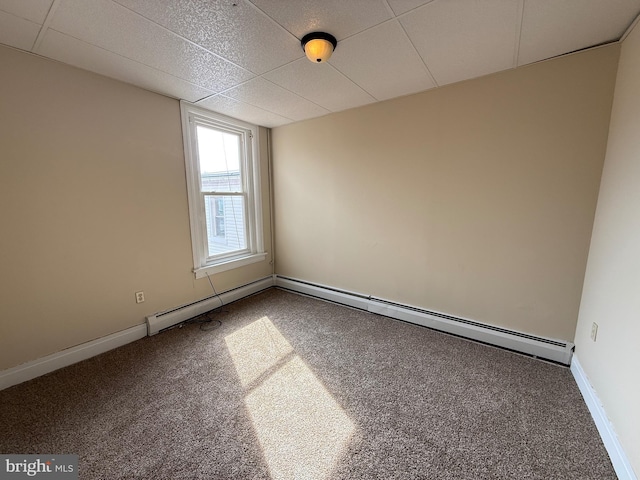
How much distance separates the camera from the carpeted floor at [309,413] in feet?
4.36

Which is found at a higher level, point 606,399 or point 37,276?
point 37,276

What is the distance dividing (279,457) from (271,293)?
8.12 feet

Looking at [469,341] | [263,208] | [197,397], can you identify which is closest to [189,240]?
[263,208]

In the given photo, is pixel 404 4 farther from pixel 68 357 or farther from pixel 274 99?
pixel 68 357

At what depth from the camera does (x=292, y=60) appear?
6.35 feet

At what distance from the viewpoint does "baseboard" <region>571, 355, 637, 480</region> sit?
1.22 m

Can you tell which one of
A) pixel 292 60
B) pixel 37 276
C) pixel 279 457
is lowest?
pixel 279 457

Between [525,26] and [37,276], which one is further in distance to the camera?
[37,276]

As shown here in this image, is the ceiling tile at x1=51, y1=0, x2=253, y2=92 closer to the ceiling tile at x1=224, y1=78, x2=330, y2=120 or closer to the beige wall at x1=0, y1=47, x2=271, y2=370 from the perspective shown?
the ceiling tile at x1=224, y1=78, x2=330, y2=120

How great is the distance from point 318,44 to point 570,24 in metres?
1.52

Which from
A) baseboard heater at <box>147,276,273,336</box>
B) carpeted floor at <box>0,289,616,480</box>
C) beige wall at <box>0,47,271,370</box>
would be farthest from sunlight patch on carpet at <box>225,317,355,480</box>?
beige wall at <box>0,47,271,370</box>

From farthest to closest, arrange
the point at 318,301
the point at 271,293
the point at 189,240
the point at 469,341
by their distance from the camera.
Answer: the point at 271,293
the point at 318,301
the point at 189,240
the point at 469,341

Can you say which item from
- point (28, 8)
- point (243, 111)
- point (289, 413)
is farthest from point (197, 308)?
point (28, 8)

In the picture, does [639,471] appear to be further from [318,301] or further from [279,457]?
[318,301]
